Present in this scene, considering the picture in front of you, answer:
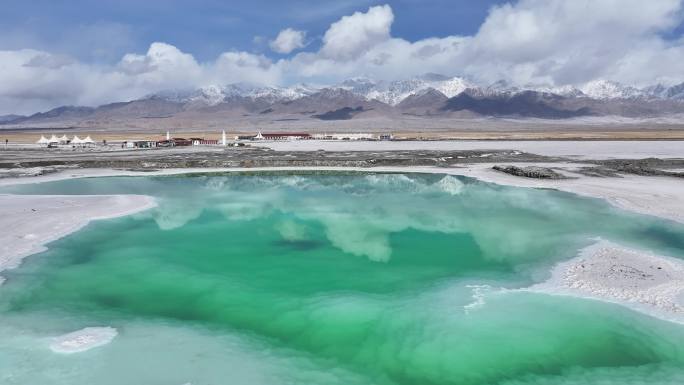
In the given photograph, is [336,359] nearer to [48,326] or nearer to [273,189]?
[48,326]

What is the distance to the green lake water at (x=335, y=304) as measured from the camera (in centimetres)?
→ 915

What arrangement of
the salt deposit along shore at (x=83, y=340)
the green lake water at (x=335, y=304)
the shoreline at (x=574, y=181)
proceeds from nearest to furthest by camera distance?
the green lake water at (x=335, y=304) < the salt deposit along shore at (x=83, y=340) < the shoreline at (x=574, y=181)

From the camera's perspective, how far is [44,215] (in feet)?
68.2

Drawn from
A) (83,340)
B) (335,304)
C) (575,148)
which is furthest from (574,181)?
(575,148)

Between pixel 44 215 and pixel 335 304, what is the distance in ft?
47.9

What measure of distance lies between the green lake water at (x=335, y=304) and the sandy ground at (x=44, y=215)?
0.75 metres

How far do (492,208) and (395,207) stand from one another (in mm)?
4425

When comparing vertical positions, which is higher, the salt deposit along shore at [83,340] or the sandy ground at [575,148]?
the sandy ground at [575,148]

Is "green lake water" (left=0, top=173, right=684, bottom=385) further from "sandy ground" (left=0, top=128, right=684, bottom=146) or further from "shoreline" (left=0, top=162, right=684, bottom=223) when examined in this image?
"sandy ground" (left=0, top=128, right=684, bottom=146)

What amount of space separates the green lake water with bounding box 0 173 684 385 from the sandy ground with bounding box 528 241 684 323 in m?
0.51

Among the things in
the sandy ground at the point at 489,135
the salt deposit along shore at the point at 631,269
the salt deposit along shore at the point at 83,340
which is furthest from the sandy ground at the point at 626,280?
the sandy ground at the point at 489,135

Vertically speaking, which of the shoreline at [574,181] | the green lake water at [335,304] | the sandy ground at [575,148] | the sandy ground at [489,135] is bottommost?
the green lake water at [335,304]

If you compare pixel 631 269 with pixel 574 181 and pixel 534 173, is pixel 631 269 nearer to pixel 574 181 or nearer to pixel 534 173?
pixel 574 181

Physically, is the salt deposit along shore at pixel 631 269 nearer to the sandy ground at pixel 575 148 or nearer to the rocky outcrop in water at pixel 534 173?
the rocky outcrop in water at pixel 534 173
